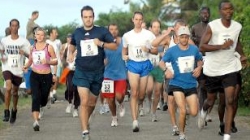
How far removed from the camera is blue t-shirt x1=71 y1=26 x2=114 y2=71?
1312 cm

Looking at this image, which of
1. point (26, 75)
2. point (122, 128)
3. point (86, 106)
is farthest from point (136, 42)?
point (26, 75)

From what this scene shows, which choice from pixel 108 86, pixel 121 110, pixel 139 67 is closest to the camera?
pixel 139 67

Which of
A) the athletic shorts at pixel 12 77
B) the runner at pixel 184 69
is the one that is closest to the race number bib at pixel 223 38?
the runner at pixel 184 69

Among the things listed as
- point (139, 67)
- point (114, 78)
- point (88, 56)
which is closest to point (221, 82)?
point (88, 56)

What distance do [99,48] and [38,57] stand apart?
8.23 feet

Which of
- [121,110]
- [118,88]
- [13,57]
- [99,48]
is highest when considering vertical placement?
[99,48]

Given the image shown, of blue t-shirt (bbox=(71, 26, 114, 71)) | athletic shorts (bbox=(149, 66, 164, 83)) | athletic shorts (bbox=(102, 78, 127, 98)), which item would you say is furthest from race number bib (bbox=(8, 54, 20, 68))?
blue t-shirt (bbox=(71, 26, 114, 71))

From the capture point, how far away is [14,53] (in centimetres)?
1662

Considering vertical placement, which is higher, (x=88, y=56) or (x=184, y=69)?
(x=88, y=56)

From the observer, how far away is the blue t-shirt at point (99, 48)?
1312 centimetres

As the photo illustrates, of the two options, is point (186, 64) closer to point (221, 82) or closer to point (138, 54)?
point (221, 82)

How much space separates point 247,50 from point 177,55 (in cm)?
576

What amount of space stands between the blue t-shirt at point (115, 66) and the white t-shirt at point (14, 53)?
1687mm

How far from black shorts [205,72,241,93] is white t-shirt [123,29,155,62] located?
6.45 feet
